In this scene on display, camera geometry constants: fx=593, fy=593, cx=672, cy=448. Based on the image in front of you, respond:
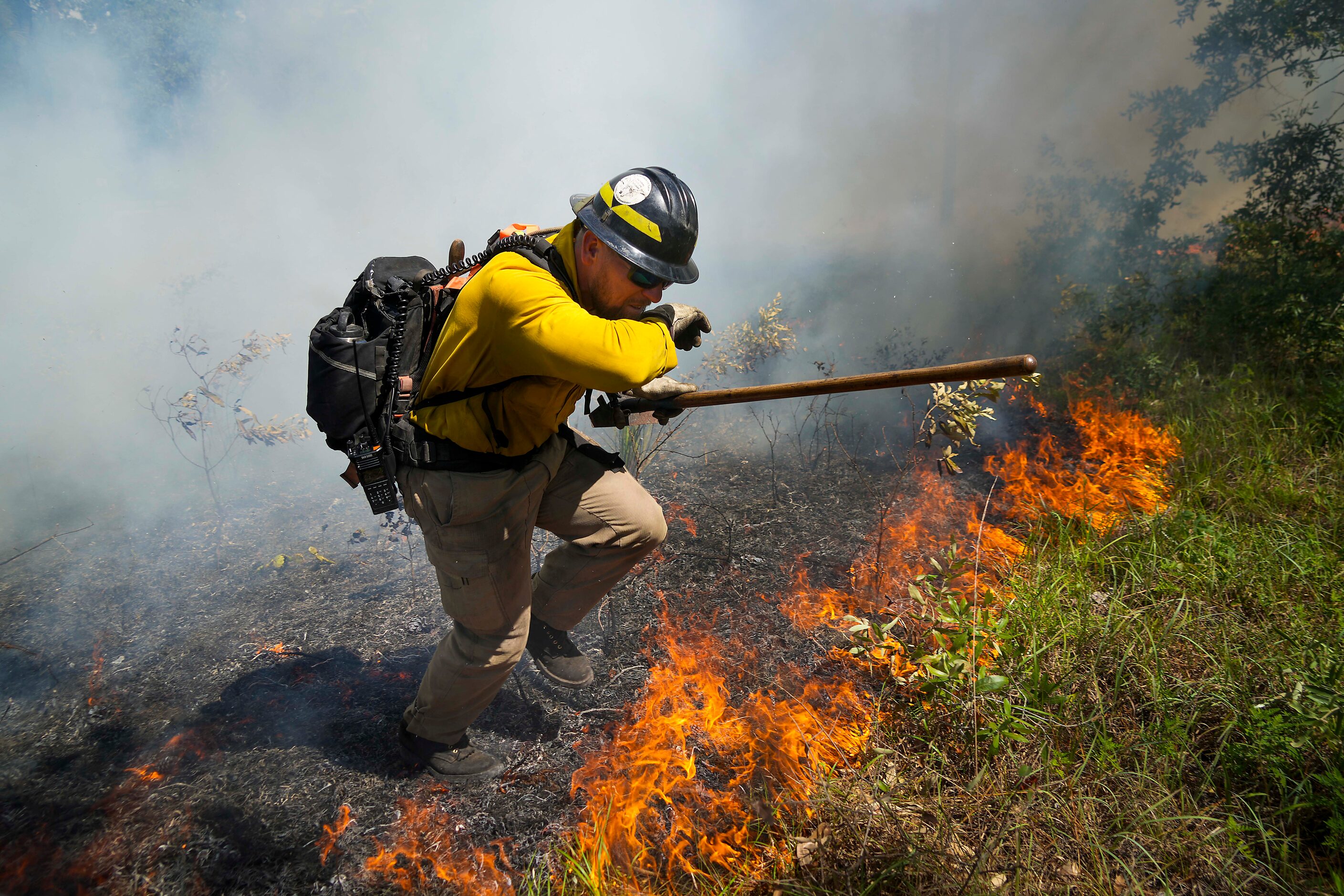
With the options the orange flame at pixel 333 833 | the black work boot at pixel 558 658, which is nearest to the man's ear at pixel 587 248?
the black work boot at pixel 558 658

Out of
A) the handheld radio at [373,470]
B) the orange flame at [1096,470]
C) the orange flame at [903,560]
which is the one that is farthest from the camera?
the orange flame at [1096,470]

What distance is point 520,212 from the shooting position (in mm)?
8688

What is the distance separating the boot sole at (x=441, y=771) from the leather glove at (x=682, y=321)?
181 centimetres

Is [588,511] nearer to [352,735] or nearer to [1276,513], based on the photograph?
[352,735]

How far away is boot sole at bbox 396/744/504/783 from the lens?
230 cm

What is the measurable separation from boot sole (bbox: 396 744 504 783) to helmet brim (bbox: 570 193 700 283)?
1.99m

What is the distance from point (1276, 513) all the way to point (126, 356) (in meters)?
9.39

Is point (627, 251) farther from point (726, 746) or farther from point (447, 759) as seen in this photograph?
point (447, 759)

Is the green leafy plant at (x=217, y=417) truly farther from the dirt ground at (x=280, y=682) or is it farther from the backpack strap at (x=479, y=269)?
the backpack strap at (x=479, y=269)

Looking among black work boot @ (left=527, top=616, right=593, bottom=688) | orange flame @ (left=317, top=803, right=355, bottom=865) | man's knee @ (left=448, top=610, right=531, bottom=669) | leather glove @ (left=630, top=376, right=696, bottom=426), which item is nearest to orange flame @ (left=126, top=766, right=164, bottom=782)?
orange flame @ (left=317, top=803, right=355, bottom=865)

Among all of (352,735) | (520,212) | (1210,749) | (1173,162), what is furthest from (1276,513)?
(520,212)

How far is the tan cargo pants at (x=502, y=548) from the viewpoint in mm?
2076

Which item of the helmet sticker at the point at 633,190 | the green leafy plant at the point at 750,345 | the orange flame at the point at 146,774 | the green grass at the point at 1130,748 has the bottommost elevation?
the orange flame at the point at 146,774

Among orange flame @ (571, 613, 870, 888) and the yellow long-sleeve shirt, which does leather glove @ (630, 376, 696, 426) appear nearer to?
the yellow long-sleeve shirt
